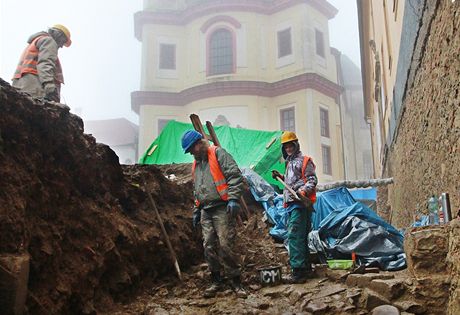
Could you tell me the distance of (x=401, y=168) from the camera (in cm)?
860

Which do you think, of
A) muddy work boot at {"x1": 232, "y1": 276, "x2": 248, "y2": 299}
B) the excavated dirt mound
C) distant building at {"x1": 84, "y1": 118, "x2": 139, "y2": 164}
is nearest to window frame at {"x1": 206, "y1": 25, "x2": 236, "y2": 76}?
distant building at {"x1": 84, "y1": 118, "x2": 139, "y2": 164}

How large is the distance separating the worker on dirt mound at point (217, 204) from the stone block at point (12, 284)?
7.16 feet

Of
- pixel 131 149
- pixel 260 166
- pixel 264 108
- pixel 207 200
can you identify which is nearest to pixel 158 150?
pixel 260 166

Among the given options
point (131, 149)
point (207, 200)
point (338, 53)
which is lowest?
point (207, 200)

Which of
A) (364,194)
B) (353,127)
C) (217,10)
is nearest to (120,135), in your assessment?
(217,10)

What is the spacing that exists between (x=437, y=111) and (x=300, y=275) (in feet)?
7.75

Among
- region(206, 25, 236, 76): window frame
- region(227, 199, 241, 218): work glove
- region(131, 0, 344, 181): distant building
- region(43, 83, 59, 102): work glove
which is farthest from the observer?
region(206, 25, 236, 76): window frame

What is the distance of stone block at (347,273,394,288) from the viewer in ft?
15.9

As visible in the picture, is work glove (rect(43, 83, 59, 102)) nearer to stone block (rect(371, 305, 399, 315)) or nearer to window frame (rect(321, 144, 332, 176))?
stone block (rect(371, 305, 399, 315))

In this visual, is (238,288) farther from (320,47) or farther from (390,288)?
(320,47)

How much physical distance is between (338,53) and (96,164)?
2844 centimetres

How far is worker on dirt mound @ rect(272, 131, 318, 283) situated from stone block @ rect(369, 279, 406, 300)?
1.02 meters

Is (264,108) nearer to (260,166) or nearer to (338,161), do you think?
(338,161)

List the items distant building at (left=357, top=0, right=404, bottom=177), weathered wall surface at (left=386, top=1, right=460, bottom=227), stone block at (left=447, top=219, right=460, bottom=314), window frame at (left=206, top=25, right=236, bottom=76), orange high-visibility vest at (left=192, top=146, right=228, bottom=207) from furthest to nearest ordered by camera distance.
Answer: window frame at (left=206, top=25, right=236, bottom=76) < distant building at (left=357, top=0, right=404, bottom=177) < orange high-visibility vest at (left=192, top=146, right=228, bottom=207) < weathered wall surface at (left=386, top=1, right=460, bottom=227) < stone block at (left=447, top=219, right=460, bottom=314)
